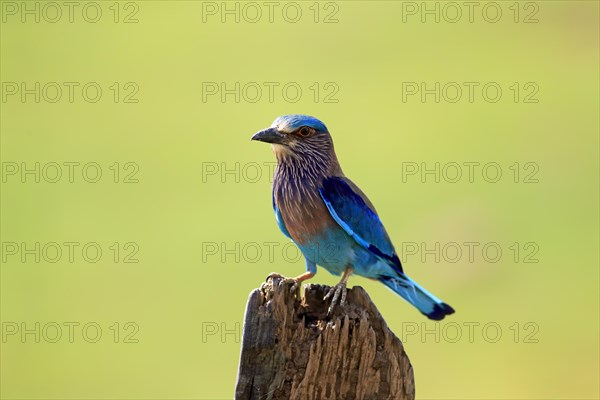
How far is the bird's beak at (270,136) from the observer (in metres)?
7.57

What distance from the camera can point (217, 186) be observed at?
20.7 metres

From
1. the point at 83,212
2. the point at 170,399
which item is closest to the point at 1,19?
the point at 83,212

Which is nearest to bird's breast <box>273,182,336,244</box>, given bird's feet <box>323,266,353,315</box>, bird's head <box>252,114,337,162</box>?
bird's head <box>252,114,337,162</box>

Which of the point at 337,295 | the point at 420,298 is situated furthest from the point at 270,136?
the point at 337,295

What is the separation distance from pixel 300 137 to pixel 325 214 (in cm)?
60

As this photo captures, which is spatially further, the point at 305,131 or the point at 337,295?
the point at 305,131

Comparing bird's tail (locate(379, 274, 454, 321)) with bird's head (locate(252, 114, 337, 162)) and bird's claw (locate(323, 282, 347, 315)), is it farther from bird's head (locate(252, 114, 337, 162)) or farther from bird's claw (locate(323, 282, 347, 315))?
bird's claw (locate(323, 282, 347, 315))

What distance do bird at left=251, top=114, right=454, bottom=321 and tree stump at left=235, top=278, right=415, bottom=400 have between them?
1982mm

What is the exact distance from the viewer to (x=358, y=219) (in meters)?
7.59

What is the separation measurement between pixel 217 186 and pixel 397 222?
359cm

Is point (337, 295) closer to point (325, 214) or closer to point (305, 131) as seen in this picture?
point (325, 214)

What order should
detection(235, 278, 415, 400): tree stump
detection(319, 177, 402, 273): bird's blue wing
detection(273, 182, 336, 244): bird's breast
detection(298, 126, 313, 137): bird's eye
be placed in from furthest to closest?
detection(298, 126, 313, 137): bird's eye
detection(273, 182, 336, 244): bird's breast
detection(319, 177, 402, 273): bird's blue wing
detection(235, 278, 415, 400): tree stump

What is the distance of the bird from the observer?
7602 mm

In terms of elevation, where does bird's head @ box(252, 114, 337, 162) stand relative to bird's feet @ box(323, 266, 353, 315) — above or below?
above
